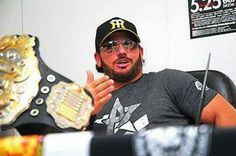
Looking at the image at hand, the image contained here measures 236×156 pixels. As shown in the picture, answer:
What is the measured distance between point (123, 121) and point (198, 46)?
0.65 metres

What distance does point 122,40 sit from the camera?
1.48 meters

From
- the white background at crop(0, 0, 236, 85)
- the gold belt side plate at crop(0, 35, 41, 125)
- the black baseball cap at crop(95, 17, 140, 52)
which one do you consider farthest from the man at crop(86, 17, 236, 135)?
the gold belt side plate at crop(0, 35, 41, 125)

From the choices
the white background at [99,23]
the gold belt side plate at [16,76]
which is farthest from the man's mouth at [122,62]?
the gold belt side plate at [16,76]

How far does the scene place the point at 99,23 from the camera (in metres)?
1.92

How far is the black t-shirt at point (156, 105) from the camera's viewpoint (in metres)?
1.25

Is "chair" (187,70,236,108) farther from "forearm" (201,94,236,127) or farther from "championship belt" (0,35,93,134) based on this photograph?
"championship belt" (0,35,93,134)

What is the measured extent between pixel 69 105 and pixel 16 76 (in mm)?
109

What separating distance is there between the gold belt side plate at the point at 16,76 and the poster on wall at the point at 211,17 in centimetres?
125

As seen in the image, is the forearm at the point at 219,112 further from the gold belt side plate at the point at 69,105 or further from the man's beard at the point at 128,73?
the gold belt side plate at the point at 69,105

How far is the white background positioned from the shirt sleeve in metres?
0.36

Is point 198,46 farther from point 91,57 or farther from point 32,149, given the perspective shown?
point 32,149

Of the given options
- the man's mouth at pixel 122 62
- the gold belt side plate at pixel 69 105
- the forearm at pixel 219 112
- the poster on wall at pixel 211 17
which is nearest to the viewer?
the gold belt side plate at pixel 69 105

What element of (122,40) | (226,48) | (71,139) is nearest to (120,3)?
Result: (122,40)

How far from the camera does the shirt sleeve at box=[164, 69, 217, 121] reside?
4.16 ft
